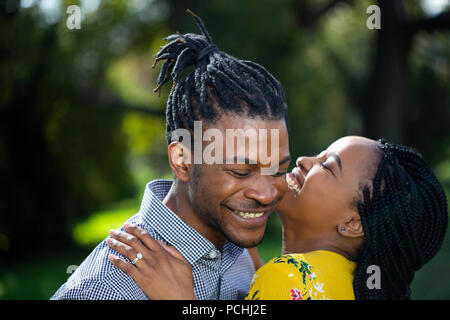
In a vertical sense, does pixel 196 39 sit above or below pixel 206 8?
below

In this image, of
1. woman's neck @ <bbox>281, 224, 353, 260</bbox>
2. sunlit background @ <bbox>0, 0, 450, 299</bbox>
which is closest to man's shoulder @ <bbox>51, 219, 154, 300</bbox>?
woman's neck @ <bbox>281, 224, 353, 260</bbox>

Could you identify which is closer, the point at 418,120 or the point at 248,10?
the point at 248,10

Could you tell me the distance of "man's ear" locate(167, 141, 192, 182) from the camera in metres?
2.38

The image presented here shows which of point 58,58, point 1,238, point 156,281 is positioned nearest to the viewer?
point 156,281

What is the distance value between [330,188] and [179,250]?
950mm

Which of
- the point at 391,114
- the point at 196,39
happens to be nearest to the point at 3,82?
the point at 196,39

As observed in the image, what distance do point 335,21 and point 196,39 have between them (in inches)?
578

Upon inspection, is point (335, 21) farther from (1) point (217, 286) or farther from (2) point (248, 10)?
(1) point (217, 286)

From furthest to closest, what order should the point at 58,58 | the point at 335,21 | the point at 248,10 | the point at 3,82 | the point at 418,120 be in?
the point at 335,21, the point at 418,120, the point at 248,10, the point at 58,58, the point at 3,82

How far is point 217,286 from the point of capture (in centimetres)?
253

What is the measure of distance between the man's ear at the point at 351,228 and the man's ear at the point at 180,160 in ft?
3.20

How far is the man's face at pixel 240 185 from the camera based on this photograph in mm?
2256

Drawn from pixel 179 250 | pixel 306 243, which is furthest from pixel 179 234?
pixel 306 243

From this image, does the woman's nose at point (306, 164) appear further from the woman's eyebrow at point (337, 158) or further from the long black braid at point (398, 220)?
the long black braid at point (398, 220)
